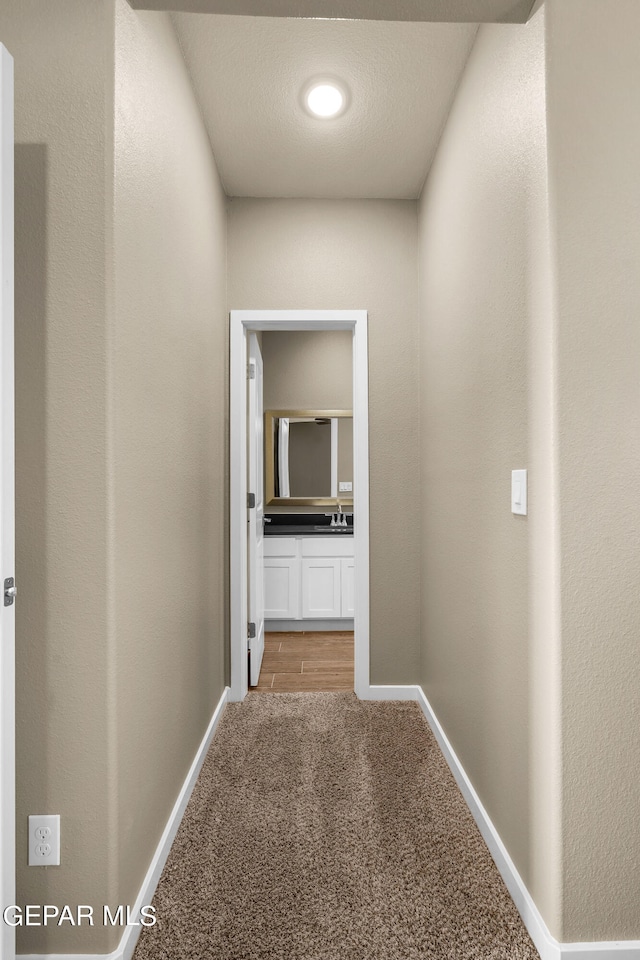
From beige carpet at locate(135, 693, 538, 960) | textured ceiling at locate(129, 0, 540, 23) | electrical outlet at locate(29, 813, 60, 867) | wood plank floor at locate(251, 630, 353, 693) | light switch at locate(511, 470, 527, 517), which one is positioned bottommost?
wood plank floor at locate(251, 630, 353, 693)

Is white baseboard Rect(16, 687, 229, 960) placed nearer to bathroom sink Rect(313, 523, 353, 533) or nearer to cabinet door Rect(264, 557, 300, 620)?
cabinet door Rect(264, 557, 300, 620)

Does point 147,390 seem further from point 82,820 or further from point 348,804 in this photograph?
point 348,804

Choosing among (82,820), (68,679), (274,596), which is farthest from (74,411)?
(274,596)

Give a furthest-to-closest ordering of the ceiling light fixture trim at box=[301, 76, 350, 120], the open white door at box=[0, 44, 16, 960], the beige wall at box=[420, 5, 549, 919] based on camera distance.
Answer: the ceiling light fixture trim at box=[301, 76, 350, 120], the beige wall at box=[420, 5, 549, 919], the open white door at box=[0, 44, 16, 960]

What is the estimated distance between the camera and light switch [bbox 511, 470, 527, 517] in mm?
1530

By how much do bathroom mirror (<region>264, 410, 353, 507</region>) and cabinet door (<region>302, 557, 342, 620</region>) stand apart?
2.08 feet

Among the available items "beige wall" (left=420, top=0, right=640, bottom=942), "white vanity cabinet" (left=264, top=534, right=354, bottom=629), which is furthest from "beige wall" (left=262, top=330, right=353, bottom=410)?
"beige wall" (left=420, top=0, right=640, bottom=942)

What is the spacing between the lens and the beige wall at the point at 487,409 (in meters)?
1.54

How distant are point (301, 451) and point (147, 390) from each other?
3181 millimetres

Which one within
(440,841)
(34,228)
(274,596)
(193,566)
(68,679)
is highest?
(34,228)

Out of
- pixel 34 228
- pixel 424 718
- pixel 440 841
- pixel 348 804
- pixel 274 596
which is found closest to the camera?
pixel 34 228

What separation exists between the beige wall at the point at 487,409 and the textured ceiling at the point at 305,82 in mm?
136

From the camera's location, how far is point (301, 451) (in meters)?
4.79

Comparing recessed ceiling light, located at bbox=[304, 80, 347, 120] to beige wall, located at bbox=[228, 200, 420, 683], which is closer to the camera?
A: recessed ceiling light, located at bbox=[304, 80, 347, 120]
